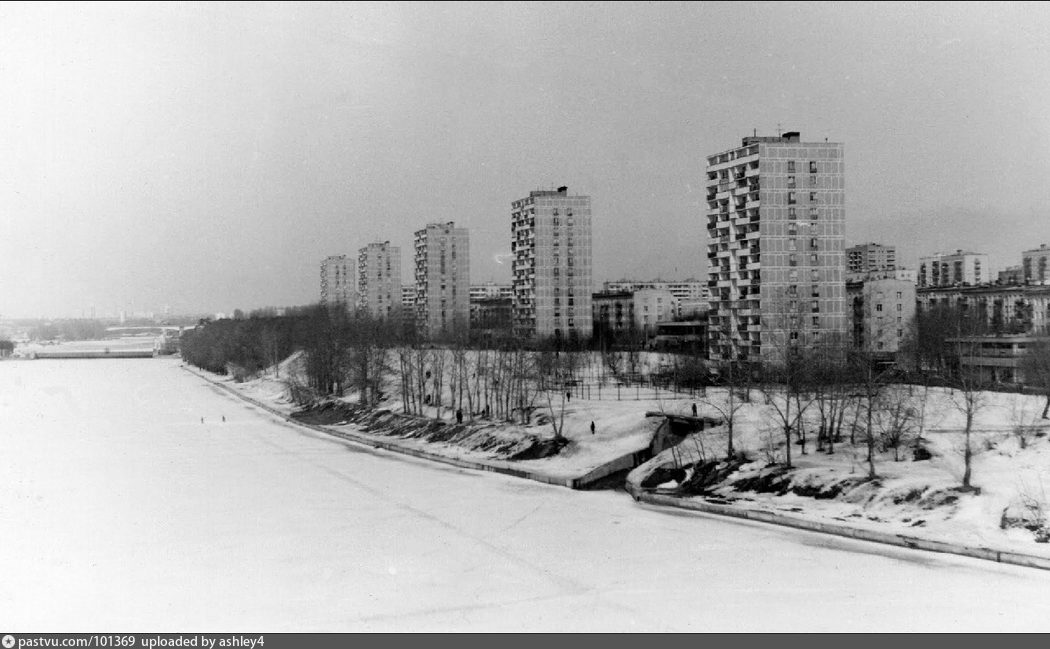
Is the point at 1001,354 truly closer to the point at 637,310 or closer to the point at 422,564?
the point at 422,564

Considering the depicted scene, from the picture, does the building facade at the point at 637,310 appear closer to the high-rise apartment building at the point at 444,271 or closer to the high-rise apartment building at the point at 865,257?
the high-rise apartment building at the point at 444,271

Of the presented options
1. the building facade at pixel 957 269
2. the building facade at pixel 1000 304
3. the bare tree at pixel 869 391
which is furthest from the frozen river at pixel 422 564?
the building facade at pixel 957 269

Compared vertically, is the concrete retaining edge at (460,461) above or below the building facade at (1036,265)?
below

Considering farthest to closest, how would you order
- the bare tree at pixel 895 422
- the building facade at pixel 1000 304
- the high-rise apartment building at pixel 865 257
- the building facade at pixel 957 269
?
the high-rise apartment building at pixel 865 257, the building facade at pixel 957 269, the building facade at pixel 1000 304, the bare tree at pixel 895 422

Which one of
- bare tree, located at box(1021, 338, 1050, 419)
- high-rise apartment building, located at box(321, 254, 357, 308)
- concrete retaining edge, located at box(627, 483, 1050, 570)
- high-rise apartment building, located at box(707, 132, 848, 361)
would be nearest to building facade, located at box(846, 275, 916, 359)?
high-rise apartment building, located at box(707, 132, 848, 361)

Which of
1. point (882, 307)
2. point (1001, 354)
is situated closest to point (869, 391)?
point (1001, 354)

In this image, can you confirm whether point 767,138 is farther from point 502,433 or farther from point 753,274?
point 502,433
